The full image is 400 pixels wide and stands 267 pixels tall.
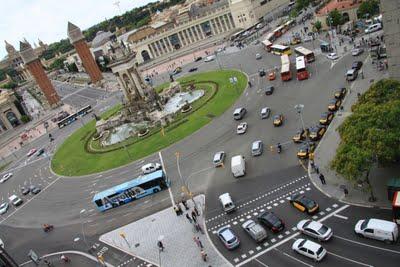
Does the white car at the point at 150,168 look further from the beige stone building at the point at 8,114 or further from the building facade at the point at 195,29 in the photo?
the beige stone building at the point at 8,114

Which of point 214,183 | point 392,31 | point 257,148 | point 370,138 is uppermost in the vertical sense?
point 392,31

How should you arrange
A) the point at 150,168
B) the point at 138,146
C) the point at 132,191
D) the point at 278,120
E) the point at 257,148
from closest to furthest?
the point at 257,148, the point at 132,191, the point at 278,120, the point at 150,168, the point at 138,146

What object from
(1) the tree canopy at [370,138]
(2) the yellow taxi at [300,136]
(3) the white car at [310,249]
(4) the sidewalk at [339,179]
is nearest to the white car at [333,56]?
(4) the sidewalk at [339,179]

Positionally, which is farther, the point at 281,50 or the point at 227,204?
the point at 281,50

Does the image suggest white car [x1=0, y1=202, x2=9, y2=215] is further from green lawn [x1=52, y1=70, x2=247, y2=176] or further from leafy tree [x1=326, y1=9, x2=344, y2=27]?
leafy tree [x1=326, y1=9, x2=344, y2=27]

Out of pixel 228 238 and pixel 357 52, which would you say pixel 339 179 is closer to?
pixel 228 238

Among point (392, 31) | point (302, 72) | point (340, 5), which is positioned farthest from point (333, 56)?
point (392, 31)

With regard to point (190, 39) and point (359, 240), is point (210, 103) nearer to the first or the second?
point (359, 240)

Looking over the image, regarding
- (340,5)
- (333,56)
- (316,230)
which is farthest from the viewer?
(340,5)
